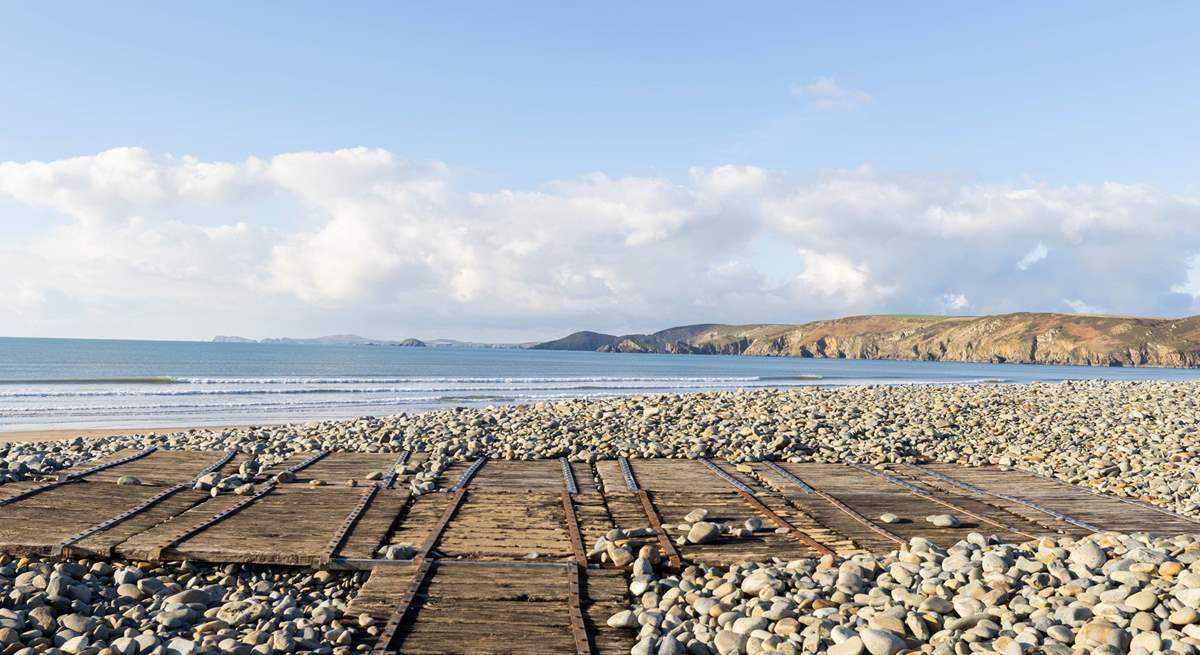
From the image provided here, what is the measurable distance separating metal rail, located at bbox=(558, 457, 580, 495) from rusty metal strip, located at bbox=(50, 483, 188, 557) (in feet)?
17.7

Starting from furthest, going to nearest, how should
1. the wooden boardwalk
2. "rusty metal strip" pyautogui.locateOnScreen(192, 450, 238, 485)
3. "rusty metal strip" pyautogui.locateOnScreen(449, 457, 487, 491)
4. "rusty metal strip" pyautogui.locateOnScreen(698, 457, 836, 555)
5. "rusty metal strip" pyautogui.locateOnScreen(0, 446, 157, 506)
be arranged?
"rusty metal strip" pyautogui.locateOnScreen(192, 450, 238, 485)
"rusty metal strip" pyautogui.locateOnScreen(449, 457, 487, 491)
"rusty metal strip" pyautogui.locateOnScreen(0, 446, 157, 506)
"rusty metal strip" pyautogui.locateOnScreen(698, 457, 836, 555)
the wooden boardwalk

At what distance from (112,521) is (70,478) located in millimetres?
2966

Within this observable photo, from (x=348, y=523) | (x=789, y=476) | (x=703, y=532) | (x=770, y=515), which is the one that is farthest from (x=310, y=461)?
(x=789, y=476)

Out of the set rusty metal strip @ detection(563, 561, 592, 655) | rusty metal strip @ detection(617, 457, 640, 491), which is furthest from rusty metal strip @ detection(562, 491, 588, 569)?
rusty metal strip @ detection(617, 457, 640, 491)

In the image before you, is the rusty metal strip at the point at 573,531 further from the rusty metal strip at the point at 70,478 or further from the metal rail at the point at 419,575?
the rusty metal strip at the point at 70,478

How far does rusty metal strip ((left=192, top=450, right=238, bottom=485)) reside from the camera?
1162 cm

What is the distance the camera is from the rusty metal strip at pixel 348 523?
7.68m

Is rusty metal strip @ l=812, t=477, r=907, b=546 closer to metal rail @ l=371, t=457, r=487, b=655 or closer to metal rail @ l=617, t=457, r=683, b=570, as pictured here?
metal rail @ l=617, t=457, r=683, b=570

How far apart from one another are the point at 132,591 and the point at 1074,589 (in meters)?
8.10

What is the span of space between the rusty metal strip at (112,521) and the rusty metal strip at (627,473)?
6321mm

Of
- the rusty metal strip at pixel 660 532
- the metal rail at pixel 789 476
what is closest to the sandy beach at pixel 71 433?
the rusty metal strip at pixel 660 532

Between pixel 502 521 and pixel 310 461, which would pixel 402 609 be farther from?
pixel 310 461

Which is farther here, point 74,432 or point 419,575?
point 74,432

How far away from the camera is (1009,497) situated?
36.4ft
